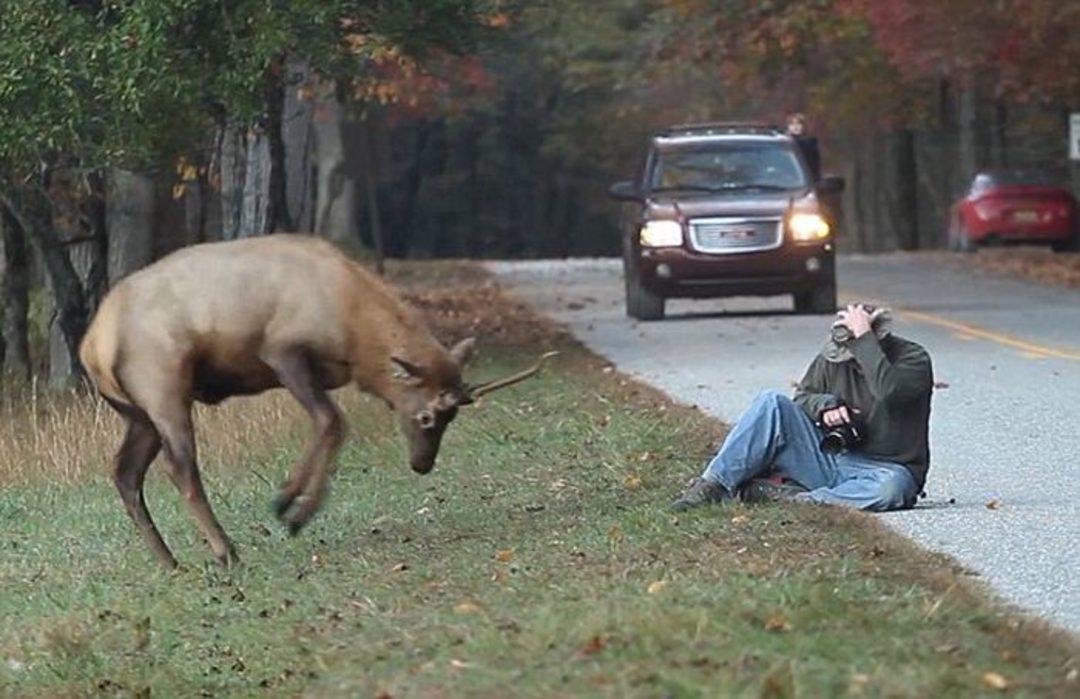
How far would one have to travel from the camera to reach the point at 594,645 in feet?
28.8

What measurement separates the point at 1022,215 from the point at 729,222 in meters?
20.9

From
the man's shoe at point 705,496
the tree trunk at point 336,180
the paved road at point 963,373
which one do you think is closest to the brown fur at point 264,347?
the man's shoe at point 705,496

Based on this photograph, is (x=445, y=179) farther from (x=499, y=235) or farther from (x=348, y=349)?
(x=348, y=349)

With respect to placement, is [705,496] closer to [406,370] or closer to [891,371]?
[891,371]

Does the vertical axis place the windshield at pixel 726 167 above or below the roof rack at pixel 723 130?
below

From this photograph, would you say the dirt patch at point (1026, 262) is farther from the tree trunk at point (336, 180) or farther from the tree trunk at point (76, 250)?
the tree trunk at point (76, 250)

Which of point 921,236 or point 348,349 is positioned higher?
point 348,349

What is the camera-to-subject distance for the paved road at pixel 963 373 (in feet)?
40.1

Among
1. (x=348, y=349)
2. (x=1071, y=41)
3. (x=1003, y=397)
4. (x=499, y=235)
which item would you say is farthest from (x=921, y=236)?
(x=348, y=349)

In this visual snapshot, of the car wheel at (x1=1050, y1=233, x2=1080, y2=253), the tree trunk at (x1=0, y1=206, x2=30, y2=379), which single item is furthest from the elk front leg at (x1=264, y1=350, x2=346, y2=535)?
the car wheel at (x1=1050, y1=233, x2=1080, y2=253)

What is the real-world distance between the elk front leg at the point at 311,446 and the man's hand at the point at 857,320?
2337mm

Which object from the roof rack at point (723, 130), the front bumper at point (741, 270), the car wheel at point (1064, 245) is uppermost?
the roof rack at point (723, 130)

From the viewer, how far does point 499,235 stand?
71438 millimetres

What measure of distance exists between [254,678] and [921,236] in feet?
186
